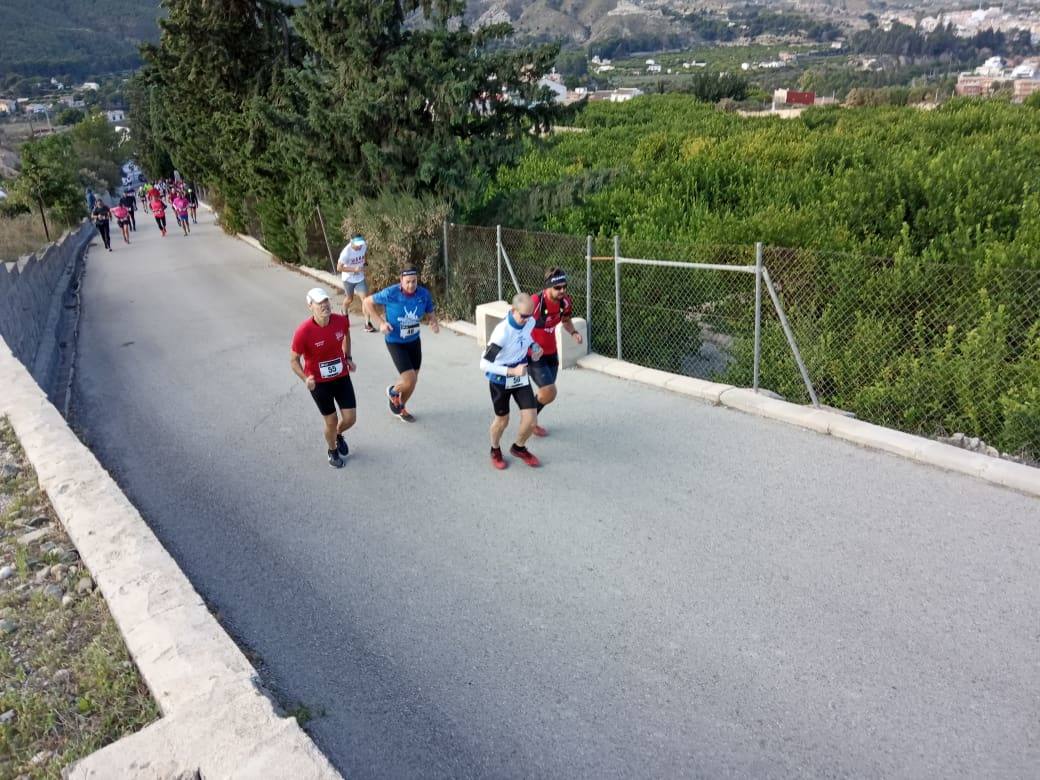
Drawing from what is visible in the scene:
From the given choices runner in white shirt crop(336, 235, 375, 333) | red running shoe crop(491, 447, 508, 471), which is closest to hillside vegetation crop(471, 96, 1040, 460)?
runner in white shirt crop(336, 235, 375, 333)

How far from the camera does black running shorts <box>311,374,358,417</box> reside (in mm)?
7785

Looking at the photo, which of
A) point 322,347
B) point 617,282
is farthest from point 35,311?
point 617,282

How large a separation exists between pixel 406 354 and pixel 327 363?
1278 millimetres

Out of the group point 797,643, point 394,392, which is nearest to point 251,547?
point 394,392

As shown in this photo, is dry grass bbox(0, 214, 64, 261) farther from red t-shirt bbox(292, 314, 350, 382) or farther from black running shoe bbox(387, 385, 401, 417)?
red t-shirt bbox(292, 314, 350, 382)

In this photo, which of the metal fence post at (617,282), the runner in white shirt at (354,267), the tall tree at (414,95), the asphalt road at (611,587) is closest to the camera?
the asphalt road at (611,587)

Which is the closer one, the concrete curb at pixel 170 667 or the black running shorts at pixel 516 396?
the concrete curb at pixel 170 667

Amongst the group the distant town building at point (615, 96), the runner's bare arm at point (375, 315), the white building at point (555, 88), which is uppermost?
the white building at point (555, 88)

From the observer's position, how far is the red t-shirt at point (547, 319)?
7.78m

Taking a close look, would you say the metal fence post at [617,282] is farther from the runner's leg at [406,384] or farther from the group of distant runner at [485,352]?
the runner's leg at [406,384]

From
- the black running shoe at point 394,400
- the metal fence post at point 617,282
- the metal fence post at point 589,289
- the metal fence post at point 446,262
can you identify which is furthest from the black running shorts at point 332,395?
the metal fence post at point 446,262

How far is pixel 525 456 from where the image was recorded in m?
7.81

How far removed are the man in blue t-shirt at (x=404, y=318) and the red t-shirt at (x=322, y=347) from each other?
82cm

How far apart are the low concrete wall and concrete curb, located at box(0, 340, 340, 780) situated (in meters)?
5.42
